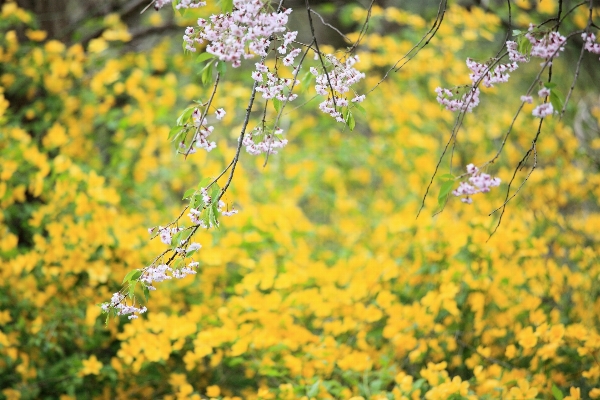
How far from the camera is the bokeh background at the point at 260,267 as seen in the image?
234 centimetres

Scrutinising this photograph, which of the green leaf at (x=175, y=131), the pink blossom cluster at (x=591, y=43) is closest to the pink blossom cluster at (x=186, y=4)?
the green leaf at (x=175, y=131)

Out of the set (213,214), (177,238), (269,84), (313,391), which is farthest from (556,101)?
(313,391)

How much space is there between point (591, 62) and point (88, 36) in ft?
13.5

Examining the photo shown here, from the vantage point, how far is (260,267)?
2859 millimetres

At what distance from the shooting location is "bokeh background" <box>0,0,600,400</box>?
234cm

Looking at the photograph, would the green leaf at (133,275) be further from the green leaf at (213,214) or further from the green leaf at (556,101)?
the green leaf at (556,101)

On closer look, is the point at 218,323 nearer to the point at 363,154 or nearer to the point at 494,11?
the point at 363,154

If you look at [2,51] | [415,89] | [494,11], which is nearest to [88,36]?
[2,51]

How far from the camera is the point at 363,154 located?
4719 mm

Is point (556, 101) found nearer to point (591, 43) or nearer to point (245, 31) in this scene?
point (591, 43)

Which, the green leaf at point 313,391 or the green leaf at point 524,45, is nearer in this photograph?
the green leaf at point 524,45

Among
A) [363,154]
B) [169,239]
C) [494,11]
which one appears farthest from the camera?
[363,154]

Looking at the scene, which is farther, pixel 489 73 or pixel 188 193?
pixel 489 73

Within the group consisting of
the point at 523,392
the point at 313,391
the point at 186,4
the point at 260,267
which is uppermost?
the point at 260,267
